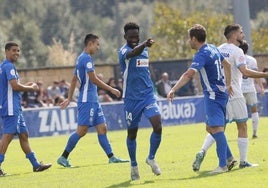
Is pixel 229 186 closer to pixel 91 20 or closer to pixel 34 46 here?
pixel 34 46

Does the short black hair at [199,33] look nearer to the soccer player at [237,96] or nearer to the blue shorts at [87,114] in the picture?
the soccer player at [237,96]

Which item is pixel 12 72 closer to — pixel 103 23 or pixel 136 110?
pixel 136 110

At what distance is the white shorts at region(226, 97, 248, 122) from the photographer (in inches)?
593

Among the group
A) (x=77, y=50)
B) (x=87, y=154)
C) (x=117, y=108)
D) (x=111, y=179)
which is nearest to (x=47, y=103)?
(x=117, y=108)

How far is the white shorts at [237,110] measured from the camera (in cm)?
1505

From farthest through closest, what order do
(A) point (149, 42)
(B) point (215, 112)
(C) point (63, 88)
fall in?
(C) point (63, 88)
(B) point (215, 112)
(A) point (149, 42)

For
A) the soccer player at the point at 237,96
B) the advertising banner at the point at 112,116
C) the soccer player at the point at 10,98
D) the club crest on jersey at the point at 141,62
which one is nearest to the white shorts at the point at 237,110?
the soccer player at the point at 237,96

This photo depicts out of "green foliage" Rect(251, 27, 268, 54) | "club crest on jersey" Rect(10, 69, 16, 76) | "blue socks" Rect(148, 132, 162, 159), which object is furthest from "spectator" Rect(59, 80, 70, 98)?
"green foliage" Rect(251, 27, 268, 54)

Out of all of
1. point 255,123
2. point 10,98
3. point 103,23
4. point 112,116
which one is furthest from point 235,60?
point 103,23

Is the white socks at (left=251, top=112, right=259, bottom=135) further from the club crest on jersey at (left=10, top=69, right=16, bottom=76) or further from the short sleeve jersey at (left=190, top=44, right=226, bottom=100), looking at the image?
the short sleeve jersey at (left=190, top=44, right=226, bottom=100)

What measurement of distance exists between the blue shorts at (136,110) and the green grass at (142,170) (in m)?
0.87

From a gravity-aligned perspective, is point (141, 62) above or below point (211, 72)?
above

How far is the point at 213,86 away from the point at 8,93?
3.99 m

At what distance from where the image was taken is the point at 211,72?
14359 mm
